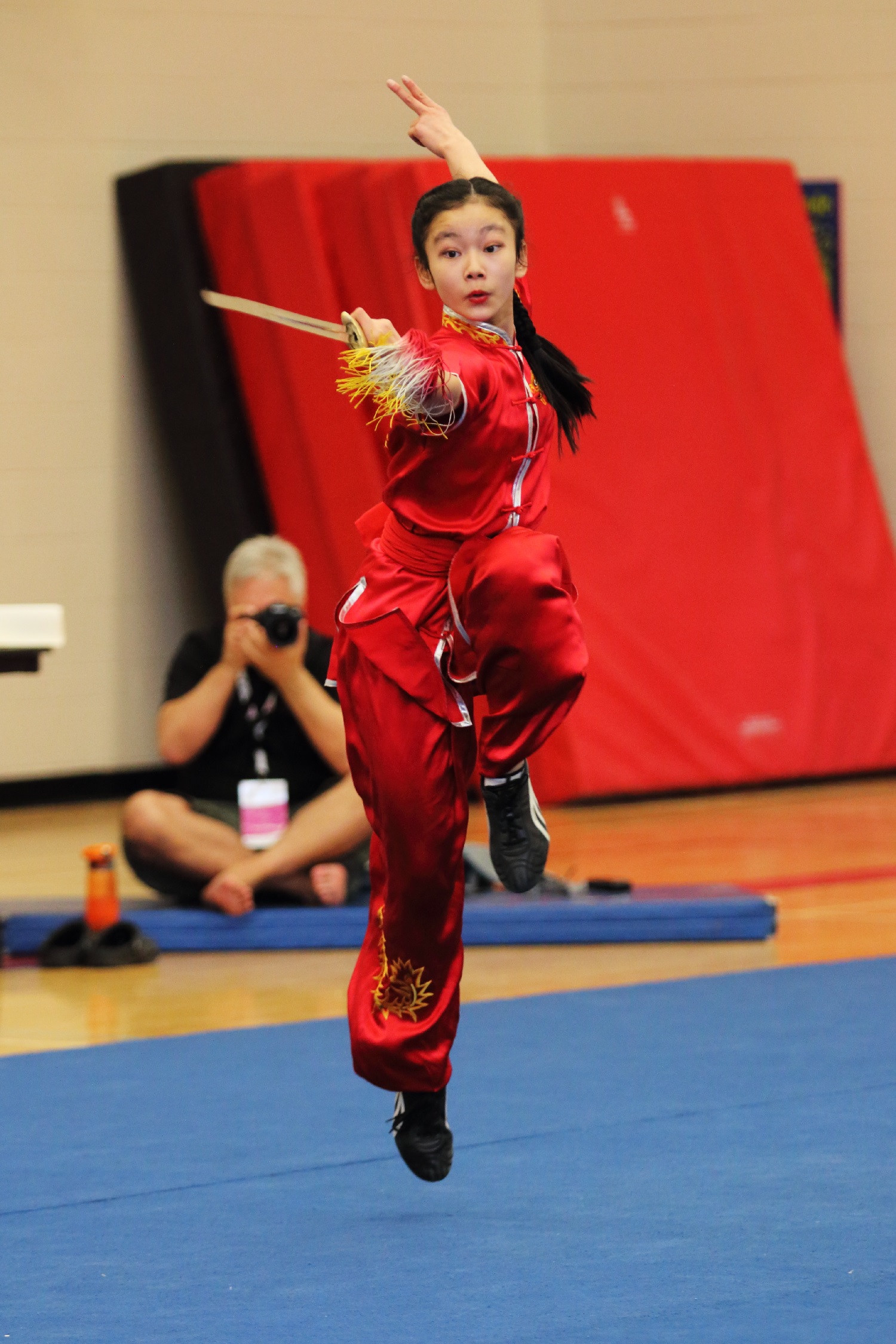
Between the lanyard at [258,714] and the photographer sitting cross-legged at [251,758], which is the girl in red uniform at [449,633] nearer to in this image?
the photographer sitting cross-legged at [251,758]

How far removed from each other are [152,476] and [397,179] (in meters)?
1.55

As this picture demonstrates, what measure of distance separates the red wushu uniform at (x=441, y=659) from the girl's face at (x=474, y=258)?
0.10 feet

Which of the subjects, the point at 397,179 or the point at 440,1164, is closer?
the point at 440,1164

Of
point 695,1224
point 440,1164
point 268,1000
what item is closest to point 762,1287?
point 695,1224

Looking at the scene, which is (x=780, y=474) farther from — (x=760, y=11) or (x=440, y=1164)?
(x=440, y=1164)

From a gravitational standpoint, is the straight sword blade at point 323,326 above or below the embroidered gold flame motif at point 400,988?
above

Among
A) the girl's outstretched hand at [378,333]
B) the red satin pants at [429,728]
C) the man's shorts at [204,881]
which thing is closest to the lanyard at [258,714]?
the man's shorts at [204,881]

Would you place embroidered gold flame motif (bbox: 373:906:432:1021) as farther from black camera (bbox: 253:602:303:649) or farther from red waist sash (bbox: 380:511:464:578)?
black camera (bbox: 253:602:303:649)

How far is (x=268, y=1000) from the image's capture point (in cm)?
429

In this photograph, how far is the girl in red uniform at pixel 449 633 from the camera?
97.3 inches

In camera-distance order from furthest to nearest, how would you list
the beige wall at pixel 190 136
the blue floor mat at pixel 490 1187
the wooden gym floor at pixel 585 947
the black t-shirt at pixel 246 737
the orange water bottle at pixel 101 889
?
the beige wall at pixel 190 136 < the black t-shirt at pixel 246 737 < the orange water bottle at pixel 101 889 < the wooden gym floor at pixel 585 947 < the blue floor mat at pixel 490 1187

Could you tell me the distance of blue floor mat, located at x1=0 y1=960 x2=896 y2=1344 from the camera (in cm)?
233

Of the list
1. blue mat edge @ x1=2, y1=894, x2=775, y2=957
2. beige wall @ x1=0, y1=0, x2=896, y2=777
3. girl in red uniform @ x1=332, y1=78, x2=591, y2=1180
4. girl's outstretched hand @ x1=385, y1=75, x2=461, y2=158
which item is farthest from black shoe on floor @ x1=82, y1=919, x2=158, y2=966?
beige wall @ x1=0, y1=0, x2=896, y2=777

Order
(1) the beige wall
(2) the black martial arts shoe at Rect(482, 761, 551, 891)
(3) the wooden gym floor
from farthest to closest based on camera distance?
(1) the beige wall → (3) the wooden gym floor → (2) the black martial arts shoe at Rect(482, 761, 551, 891)
